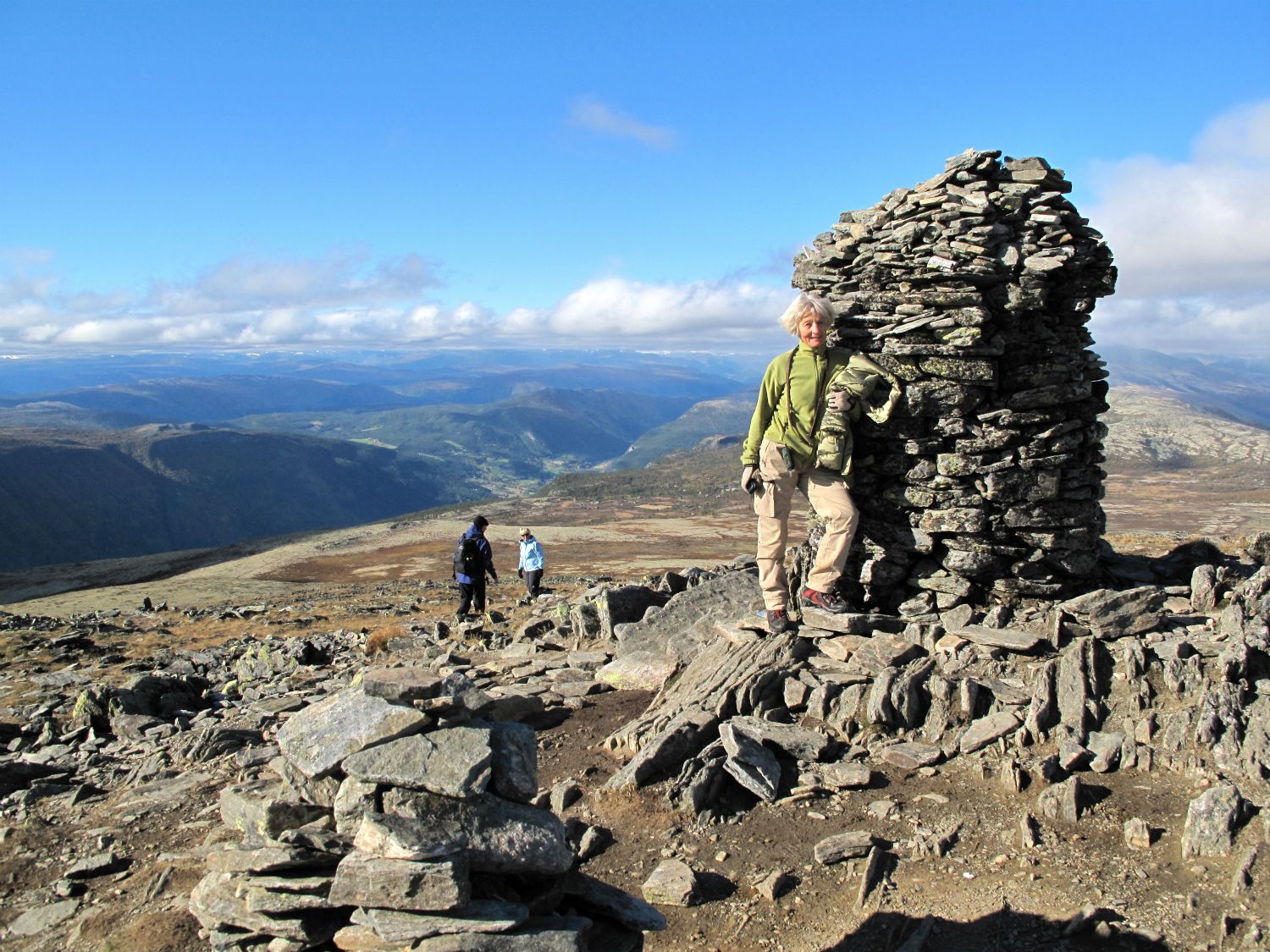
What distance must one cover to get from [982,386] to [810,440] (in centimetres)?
Result: 335

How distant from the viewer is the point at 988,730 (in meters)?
10.9

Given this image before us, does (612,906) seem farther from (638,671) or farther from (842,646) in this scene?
(638,671)

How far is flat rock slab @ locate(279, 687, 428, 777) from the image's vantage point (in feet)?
22.9

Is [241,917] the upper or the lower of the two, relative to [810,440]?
lower

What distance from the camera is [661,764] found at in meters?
11.1

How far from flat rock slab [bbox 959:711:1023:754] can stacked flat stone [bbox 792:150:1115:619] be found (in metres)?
3.09

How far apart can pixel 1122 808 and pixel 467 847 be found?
7.40 meters

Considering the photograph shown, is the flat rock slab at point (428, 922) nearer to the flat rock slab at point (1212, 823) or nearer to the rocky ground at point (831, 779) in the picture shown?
the rocky ground at point (831, 779)

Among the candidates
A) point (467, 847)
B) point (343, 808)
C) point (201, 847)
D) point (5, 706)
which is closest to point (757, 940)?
point (467, 847)

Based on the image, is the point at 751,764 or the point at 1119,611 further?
the point at 1119,611

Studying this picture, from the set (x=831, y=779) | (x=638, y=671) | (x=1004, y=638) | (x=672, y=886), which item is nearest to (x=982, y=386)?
(x=1004, y=638)

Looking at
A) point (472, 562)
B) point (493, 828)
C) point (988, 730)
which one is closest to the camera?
point (493, 828)

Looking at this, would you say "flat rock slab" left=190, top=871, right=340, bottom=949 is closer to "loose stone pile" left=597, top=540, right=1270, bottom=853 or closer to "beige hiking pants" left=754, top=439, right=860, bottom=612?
"loose stone pile" left=597, top=540, right=1270, bottom=853

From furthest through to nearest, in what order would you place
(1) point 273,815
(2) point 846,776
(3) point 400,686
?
(2) point 846,776 → (3) point 400,686 → (1) point 273,815
